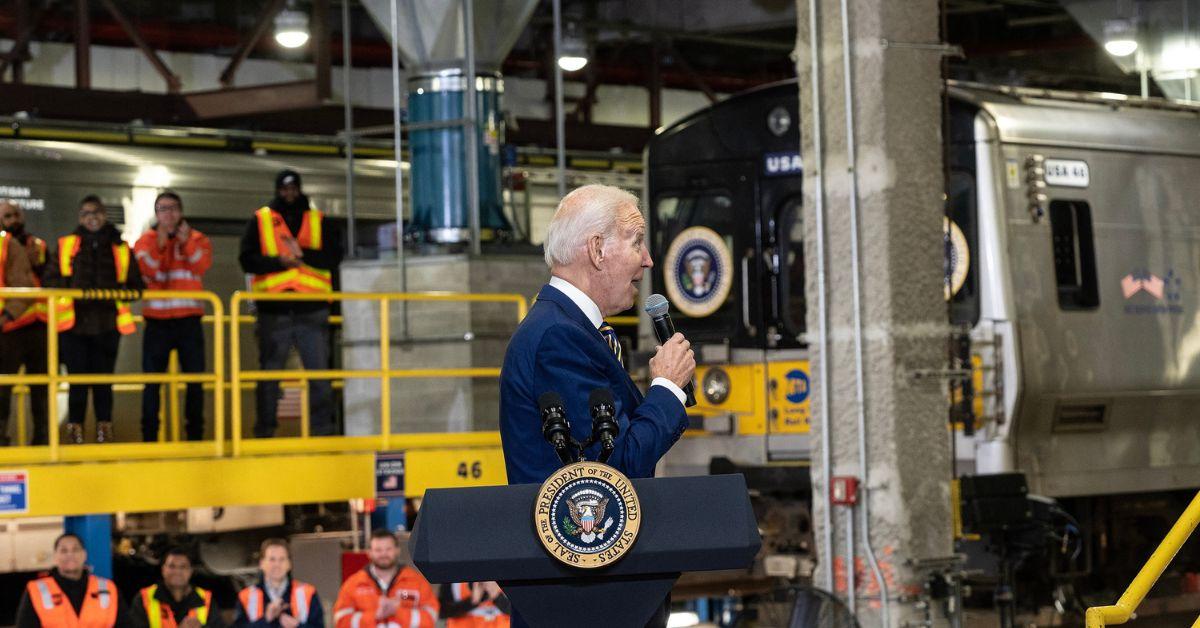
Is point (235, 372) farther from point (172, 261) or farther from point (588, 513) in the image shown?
point (588, 513)

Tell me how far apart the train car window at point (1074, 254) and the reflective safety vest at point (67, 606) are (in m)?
6.55

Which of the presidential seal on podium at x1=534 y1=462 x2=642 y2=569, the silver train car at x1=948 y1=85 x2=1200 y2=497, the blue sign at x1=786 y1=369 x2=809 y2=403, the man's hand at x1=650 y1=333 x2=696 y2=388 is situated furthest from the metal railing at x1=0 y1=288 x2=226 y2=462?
the presidential seal on podium at x1=534 y1=462 x2=642 y2=569

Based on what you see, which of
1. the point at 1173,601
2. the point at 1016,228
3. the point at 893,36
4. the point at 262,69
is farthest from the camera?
the point at 262,69

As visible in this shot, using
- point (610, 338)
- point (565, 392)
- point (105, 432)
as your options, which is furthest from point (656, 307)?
point (105, 432)

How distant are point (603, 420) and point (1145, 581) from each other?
250 centimetres

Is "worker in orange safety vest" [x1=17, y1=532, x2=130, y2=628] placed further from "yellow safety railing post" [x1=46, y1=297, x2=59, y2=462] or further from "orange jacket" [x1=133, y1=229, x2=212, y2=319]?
"orange jacket" [x1=133, y1=229, x2=212, y2=319]

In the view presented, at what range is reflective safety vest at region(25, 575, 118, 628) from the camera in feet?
33.8

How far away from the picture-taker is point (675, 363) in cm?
360

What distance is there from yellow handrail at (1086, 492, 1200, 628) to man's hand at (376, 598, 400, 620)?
6.43 metres

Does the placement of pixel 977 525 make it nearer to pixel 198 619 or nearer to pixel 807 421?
pixel 807 421

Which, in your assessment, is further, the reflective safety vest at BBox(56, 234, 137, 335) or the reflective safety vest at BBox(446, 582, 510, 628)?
the reflective safety vest at BBox(446, 582, 510, 628)

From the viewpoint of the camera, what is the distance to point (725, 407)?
1250cm

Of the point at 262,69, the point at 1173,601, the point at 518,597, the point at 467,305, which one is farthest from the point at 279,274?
the point at 262,69

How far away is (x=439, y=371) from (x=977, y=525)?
136 inches
